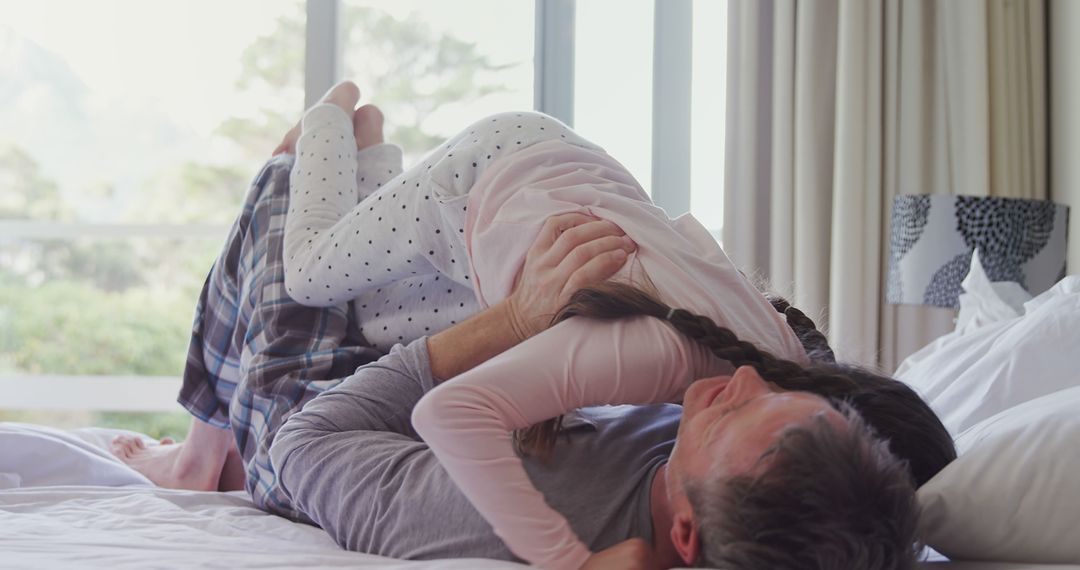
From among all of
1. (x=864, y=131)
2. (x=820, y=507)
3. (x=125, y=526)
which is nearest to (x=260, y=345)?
(x=125, y=526)

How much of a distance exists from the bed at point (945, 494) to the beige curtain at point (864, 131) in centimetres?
105

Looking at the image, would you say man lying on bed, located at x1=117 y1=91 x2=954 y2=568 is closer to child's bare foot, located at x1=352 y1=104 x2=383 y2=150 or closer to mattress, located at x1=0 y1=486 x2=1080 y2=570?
mattress, located at x1=0 y1=486 x2=1080 y2=570

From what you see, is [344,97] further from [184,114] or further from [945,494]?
[184,114]

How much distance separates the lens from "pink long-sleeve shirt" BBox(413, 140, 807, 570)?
2.90 feet

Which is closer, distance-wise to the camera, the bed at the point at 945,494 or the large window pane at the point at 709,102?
the bed at the point at 945,494

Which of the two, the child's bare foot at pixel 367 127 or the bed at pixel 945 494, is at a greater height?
the child's bare foot at pixel 367 127

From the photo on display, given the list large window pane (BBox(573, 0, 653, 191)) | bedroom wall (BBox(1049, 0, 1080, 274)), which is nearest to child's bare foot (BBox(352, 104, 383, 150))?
large window pane (BBox(573, 0, 653, 191))

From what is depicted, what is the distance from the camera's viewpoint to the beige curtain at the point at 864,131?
2.82 m

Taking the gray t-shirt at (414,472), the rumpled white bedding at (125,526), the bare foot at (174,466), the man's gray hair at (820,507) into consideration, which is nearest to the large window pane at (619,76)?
the bare foot at (174,466)

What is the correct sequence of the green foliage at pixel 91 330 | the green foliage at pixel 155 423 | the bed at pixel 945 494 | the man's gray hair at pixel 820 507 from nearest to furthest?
1. the man's gray hair at pixel 820 507
2. the bed at pixel 945 494
3. the green foliage at pixel 91 330
4. the green foliage at pixel 155 423

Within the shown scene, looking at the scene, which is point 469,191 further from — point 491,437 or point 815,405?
point 815,405

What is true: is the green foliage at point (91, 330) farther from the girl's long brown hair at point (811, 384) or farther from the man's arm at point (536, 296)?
the girl's long brown hair at point (811, 384)

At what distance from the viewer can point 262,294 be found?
1686mm

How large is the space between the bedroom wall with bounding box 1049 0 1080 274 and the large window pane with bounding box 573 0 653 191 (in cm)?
125
